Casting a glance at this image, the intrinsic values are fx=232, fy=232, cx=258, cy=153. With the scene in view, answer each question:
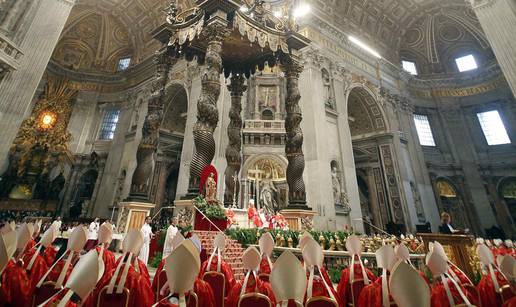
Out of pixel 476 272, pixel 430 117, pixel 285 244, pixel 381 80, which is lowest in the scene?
pixel 476 272

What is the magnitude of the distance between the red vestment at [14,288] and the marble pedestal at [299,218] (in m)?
4.90

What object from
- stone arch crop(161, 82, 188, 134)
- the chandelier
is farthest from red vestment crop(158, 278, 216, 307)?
stone arch crop(161, 82, 188, 134)

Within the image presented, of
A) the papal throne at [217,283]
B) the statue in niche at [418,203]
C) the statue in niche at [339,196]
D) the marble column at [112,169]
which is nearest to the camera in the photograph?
the papal throne at [217,283]

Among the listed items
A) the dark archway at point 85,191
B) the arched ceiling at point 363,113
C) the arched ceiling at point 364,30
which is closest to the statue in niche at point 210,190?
the arched ceiling at point 363,113

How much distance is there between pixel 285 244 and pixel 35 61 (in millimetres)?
10419

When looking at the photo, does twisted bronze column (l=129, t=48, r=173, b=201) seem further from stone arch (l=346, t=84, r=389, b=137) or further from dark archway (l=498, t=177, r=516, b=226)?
dark archway (l=498, t=177, r=516, b=226)

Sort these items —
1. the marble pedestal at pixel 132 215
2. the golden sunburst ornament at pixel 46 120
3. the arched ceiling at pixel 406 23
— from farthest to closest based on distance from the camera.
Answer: the golden sunburst ornament at pixel 46 120 < the arched ceiling at pixel 406 23 < the marble pedestal at pixel 132 215

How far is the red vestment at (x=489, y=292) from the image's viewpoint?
1.67 meters

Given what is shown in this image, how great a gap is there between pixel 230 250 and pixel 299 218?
218 cm

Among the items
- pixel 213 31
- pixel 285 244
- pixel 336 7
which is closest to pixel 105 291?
pixel 285 244

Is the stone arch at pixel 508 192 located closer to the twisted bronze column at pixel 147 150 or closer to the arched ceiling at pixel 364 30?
the arched ceiling at pixel 364 30

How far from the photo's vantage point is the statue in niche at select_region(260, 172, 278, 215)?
34.2 feet

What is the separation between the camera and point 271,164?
11453 mm

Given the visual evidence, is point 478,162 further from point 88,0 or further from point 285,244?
point 88,0
